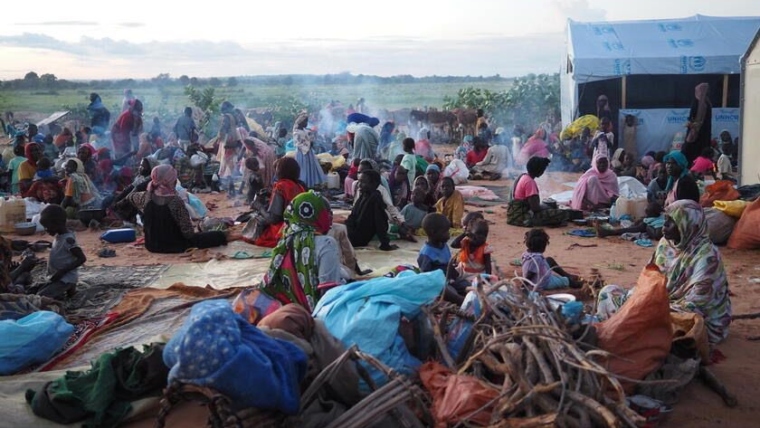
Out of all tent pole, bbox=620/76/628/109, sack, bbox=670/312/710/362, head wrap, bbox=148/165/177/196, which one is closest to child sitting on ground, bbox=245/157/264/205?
head wrap, bbox=148/165/177/196

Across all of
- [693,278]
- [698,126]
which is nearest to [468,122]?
[698,126]

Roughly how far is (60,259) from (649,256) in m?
5.73

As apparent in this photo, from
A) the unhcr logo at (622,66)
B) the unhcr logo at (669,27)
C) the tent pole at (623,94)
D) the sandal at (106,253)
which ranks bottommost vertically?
the sandal at (106,253)

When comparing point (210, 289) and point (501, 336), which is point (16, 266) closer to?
point (210, 289)

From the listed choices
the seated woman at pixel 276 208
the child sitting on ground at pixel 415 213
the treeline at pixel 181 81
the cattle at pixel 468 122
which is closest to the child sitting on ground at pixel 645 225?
the child sitting on ground at pixel 415 213

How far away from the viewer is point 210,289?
682 centimetres

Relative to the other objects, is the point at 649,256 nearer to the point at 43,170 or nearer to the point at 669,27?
the point at 43,170

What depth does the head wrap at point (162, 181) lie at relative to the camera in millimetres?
8367

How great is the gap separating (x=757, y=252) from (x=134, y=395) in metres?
6.68

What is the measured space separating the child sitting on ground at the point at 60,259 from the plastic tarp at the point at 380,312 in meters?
2.98

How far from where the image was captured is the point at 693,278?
507cm

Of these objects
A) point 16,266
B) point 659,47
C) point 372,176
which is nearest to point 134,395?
point 16,266

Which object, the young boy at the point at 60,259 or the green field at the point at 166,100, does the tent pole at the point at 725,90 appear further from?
the green field at the point at 166,100

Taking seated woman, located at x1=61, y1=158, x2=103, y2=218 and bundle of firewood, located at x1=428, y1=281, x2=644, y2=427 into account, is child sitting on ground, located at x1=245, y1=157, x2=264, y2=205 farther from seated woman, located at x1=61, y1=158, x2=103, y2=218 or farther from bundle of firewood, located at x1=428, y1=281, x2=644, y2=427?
bundle of firewood, located at x1=428, y1=281, x2=644, y2=427
